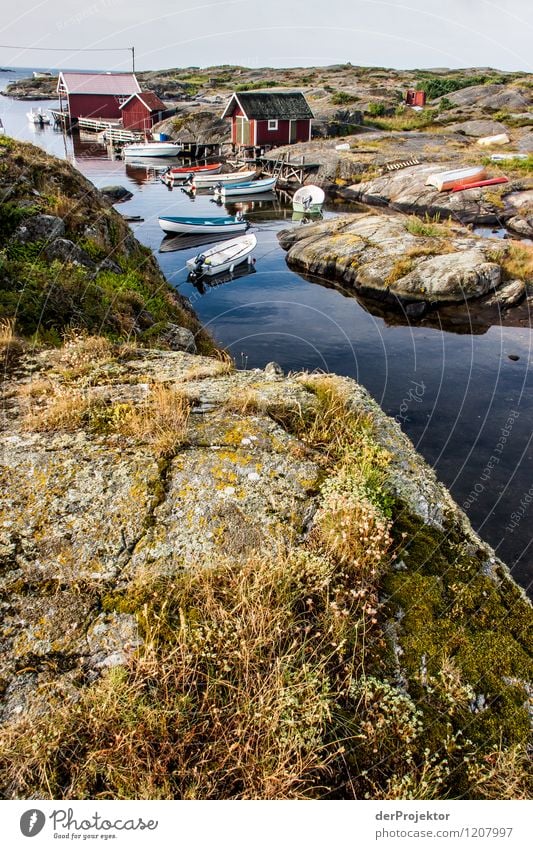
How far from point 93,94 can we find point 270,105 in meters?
45.3

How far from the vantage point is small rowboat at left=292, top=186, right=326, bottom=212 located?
151ft

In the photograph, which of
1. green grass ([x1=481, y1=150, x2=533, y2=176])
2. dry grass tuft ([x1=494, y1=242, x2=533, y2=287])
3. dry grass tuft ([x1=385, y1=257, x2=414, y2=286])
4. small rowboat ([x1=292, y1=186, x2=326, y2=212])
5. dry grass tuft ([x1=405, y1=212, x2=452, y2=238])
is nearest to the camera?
dry grass tuft ([x1=385, y1=257, x2=414, y2=286])

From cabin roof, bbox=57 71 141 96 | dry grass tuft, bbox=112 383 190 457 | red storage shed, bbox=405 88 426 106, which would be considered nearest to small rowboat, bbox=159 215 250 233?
dry grass tuft, bbox=112 383 190 457

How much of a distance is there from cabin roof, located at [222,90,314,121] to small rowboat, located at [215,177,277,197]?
65.5 feet

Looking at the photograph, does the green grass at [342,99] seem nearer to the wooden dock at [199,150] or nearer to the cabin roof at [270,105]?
the cabin roof at [270,105]

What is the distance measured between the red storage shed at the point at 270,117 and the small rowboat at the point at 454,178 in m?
30.1

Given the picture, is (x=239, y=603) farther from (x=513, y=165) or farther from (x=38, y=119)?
(x=38, y=119)

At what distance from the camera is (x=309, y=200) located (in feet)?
152

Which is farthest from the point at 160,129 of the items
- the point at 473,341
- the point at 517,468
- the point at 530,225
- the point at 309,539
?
the point at 309,539

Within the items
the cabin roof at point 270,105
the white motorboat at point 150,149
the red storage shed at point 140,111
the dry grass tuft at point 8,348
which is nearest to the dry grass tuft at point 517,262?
the dry grass tuft at point 8,348
